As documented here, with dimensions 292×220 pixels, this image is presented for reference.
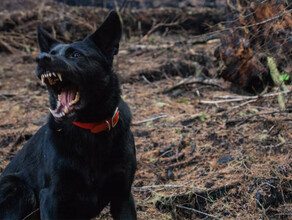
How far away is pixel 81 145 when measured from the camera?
3.30m

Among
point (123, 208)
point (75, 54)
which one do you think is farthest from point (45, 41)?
point (123, 208)

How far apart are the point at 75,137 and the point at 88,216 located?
0.76 meters

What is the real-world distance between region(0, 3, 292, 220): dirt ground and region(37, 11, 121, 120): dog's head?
159 cm

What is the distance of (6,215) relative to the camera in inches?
138

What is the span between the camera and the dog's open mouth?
3116mm

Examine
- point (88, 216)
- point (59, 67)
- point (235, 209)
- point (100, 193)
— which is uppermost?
point (59, 67)

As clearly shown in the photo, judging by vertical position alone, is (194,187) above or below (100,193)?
below

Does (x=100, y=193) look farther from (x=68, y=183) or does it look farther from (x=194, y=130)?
(x=194, y=130)

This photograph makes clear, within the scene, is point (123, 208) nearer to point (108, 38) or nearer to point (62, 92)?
point (62, 92)

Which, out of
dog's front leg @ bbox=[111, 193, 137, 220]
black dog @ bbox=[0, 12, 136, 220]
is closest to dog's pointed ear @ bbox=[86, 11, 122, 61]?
black dog @ bbox=[0, 12, 136, 220]

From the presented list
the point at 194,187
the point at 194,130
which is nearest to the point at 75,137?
the point at 194,187

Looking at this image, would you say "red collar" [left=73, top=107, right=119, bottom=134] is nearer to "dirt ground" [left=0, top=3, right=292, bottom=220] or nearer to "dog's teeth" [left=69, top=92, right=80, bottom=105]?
"dog's teeth" [left=69, top=92, right=80, bottom=105]

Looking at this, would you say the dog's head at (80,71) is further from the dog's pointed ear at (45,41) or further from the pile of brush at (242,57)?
the pile of brush at (242,57)

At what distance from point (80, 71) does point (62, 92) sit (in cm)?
27
